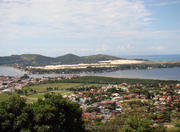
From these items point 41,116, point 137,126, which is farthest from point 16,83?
point 137,126

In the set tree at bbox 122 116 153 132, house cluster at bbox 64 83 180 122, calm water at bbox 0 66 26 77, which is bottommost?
house cluster at bbox 64 83 180 122

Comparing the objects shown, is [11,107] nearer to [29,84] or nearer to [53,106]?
[53,106]

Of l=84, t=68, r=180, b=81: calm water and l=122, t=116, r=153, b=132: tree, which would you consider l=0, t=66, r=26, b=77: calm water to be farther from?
l=122, t=116, r=153, b=132: tree

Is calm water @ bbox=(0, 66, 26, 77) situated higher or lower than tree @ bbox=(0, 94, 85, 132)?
lower

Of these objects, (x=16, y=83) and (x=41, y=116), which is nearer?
(x=41, y=116)

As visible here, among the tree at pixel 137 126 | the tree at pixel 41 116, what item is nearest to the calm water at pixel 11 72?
the tree at pixel 41 116

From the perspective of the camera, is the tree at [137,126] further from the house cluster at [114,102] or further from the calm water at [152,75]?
the calm water at [152,75]

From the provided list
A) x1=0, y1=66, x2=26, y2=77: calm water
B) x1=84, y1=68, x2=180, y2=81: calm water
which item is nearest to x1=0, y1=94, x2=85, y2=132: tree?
x1=84, y1=68, x2=180, y2=81: calm water

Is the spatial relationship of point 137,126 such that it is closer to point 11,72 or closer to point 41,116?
point 41,116
